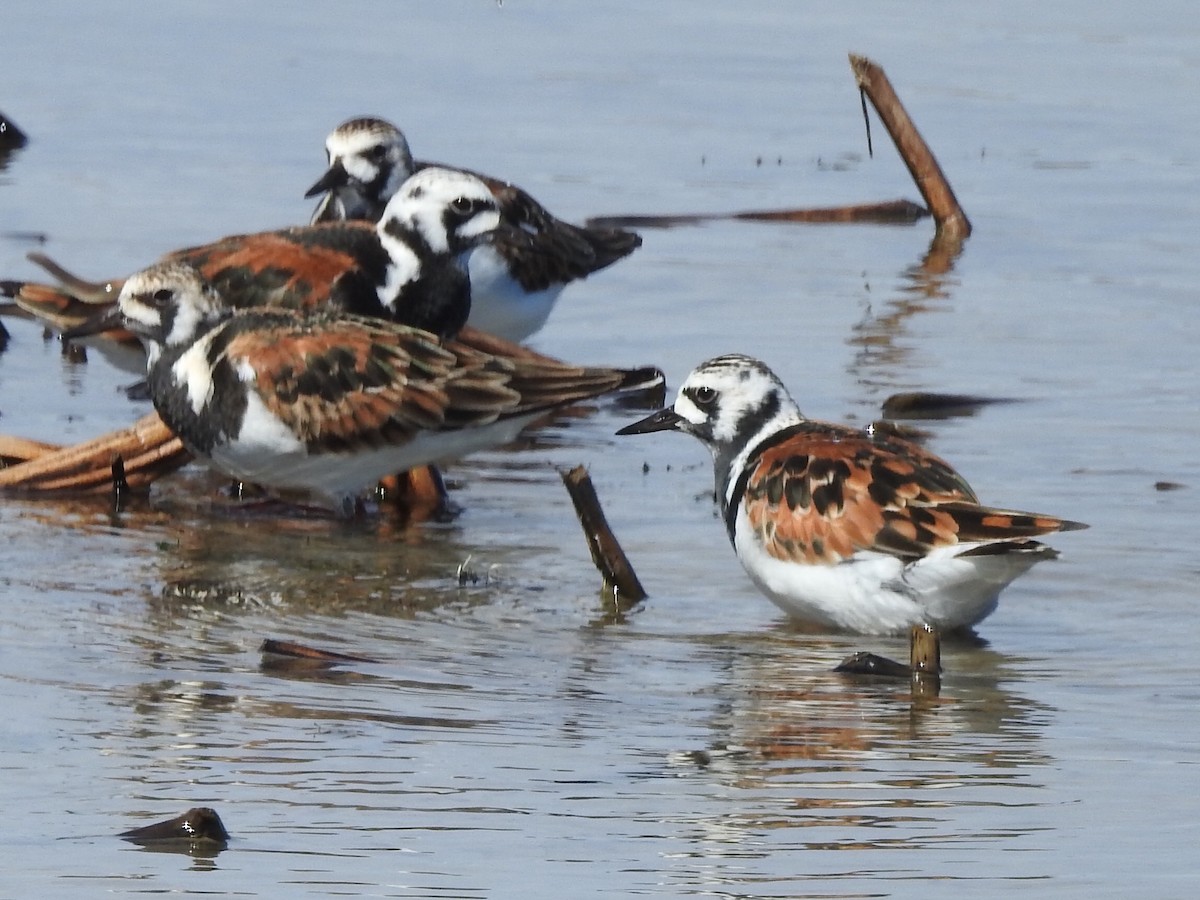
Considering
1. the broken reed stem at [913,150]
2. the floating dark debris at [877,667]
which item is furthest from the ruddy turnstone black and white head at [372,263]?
the floating dark debris at [877,667]

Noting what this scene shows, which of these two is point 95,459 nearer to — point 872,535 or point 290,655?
point 290,655

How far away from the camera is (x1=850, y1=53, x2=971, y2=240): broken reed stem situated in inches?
382

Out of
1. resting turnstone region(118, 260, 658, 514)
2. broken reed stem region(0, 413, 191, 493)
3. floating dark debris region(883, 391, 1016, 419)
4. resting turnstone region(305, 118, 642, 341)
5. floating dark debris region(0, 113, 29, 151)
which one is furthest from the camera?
floating dark debris region(0, 113, 29, 151)

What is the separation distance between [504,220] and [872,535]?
3.39 metres

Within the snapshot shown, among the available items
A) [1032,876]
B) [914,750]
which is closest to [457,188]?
[914,750]

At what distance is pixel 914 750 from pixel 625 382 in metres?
2.45

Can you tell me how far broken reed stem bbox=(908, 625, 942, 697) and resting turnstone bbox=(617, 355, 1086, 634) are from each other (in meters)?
0.29

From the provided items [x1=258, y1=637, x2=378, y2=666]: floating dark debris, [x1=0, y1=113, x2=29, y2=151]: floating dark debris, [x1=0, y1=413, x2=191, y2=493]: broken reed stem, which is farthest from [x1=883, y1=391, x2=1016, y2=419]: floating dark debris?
[x1=0, y1=113, x2=29, y2=151]: floating dark debris

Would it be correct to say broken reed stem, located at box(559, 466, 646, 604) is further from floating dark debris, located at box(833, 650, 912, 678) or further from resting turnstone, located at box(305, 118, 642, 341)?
resting turnstone, located at box(305, 118, 642, 341)

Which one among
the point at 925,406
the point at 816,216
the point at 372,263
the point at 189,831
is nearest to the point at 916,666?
the point at 189,831

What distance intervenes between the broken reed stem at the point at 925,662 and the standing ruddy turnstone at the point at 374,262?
285 centimetres

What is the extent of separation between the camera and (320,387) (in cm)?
673

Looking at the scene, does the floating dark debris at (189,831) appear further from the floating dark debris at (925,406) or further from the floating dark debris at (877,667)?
the floating dark debris at (925,406)

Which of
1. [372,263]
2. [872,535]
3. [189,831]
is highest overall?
[372,263]
